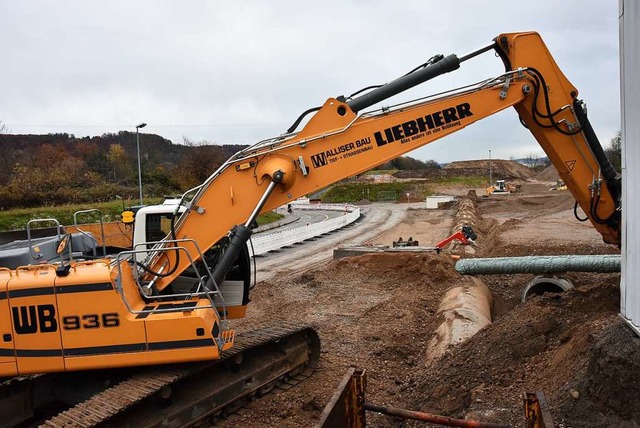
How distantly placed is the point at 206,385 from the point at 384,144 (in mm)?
3515

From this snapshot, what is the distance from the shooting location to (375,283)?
12.8 m

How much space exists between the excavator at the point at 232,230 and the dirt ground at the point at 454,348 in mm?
988

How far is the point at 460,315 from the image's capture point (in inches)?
330

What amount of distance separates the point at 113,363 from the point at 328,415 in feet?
8.43

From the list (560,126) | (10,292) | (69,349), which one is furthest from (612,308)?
(10,292)

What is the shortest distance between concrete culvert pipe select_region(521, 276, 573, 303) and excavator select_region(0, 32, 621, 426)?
7.40 feet

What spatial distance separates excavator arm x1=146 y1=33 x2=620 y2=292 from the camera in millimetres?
5926

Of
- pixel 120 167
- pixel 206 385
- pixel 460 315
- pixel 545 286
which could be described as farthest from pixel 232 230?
pixel 120 167

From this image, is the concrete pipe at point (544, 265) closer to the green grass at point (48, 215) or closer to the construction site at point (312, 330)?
the construction site at point (312, 330)

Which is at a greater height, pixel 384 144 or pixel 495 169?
pixel 384 144

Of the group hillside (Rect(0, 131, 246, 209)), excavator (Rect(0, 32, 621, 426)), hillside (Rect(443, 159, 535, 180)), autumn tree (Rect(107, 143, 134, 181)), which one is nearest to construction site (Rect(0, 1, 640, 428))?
excavator (Rect(0, 32, 621, 426))

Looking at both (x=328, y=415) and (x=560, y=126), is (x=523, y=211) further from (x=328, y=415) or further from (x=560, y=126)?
(x=328, y=415)

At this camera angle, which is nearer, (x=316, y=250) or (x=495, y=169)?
(x=316, y=250)

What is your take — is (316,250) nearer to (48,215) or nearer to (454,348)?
(454,348)
